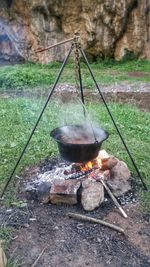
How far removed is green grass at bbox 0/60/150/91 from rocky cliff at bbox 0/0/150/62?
1.60ft

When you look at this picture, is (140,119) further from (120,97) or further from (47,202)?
(47,202)

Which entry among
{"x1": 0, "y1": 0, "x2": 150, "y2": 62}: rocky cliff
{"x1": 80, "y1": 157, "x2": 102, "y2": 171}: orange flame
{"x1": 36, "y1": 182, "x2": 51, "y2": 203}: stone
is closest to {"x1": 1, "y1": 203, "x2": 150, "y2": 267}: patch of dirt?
{"x1": 36, "y1": 182, "x2": 51, "y2": 203}: stone

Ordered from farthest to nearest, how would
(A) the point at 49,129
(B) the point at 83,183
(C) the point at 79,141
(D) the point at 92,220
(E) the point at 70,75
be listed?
(E) the point at 70,75, (A) the point at 49,129, (C) the point at 79,141, (B) the point at 83,183, (D) the point at 92,220

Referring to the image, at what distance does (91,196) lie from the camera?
12.5ft

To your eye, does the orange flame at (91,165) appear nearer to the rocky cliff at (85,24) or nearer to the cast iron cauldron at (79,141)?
the cast iron cauldron at (79,141)

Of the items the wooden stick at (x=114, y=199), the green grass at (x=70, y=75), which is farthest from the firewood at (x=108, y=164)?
the green grass at (x=70, y=75)

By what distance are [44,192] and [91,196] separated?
540mm

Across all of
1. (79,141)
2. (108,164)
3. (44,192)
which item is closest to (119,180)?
(108,164)

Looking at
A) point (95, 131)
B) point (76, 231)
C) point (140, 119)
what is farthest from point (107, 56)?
point (76, 231)

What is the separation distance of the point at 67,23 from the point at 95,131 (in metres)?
9.72

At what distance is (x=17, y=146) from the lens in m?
5.50

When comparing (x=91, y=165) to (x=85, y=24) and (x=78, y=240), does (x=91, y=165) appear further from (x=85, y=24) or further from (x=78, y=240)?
(x=85, y=24)

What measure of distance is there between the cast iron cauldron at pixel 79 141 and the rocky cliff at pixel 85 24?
9084 mm

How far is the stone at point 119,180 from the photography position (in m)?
4.05
